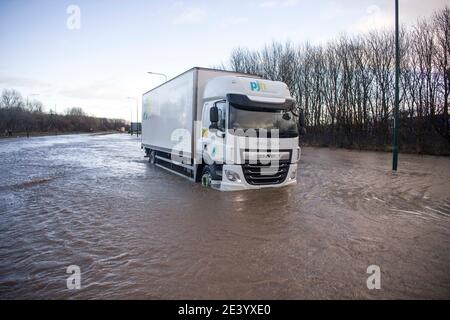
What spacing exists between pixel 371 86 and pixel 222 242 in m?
34.2

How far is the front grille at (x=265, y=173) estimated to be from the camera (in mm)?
8600

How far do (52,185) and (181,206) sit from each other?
5215 mm

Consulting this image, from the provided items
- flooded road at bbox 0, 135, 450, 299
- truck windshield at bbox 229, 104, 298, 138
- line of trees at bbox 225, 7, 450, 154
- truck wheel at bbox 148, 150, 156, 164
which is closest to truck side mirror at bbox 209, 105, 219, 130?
truck windshield at bbox 229, 104, 298, 138

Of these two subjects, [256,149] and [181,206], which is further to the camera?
[256,149]

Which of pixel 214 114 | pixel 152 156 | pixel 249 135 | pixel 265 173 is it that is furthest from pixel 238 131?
pixel 152 156

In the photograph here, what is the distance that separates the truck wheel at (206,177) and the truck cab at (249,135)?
9cm

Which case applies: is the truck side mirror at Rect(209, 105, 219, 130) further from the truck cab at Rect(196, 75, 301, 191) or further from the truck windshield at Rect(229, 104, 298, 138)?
the truck windshield at Rect(229, 104, 298, 138)

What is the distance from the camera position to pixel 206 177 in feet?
32.4

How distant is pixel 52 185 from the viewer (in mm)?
9992

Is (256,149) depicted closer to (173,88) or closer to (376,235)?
(376,235)

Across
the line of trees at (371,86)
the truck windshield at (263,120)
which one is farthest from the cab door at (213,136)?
the line of trees at (371,86)

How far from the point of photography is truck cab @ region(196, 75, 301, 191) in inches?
336
